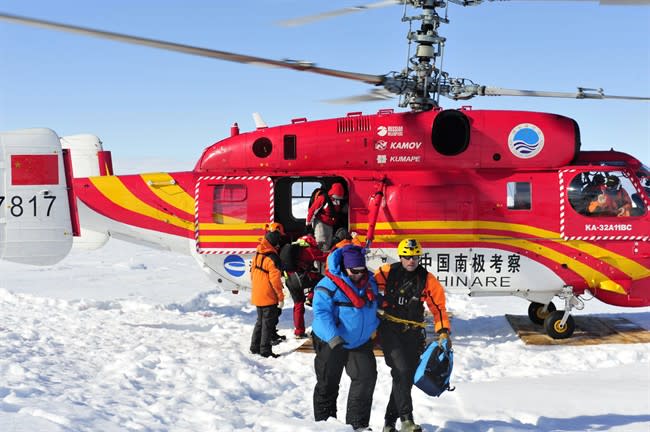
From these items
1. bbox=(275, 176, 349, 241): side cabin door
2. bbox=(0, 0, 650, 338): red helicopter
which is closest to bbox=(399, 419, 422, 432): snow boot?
bbox=(0, 0, 650, 338): red helicopter

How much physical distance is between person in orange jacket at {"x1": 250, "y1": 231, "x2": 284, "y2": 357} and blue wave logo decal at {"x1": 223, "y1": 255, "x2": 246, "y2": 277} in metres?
1.12

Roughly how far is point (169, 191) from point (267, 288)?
261 centimetres

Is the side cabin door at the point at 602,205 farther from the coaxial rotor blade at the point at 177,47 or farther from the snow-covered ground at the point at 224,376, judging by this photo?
the coaxial rotor blade at the point at 177,47

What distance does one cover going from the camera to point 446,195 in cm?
837

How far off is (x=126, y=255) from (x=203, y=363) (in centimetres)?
1635

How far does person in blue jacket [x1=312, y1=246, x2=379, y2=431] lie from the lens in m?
4.61

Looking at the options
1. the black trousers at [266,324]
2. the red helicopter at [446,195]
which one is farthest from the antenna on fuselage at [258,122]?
the black trousers at [266,324]

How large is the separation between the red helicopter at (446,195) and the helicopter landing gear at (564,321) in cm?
2

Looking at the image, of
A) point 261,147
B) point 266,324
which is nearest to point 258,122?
point 261,147

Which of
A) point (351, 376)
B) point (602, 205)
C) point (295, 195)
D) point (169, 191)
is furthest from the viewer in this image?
point (295, 195)

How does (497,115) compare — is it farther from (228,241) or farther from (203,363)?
(203,363)

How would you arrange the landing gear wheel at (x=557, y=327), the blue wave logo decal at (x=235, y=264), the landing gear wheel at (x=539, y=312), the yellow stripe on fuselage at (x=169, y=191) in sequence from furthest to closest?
the landing gear wheel at (x=539, y=312)
the yellow stripe on fuselage at (x=169, y=191)
the blue wave logo decal at (x=235, y=264)
the landing gear wheel at (x=557, y=327)

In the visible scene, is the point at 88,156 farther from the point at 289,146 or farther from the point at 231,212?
the point at 289,146

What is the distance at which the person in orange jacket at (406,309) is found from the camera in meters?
4.93
